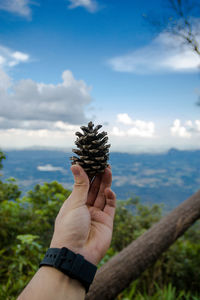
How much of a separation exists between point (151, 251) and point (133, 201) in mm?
3988

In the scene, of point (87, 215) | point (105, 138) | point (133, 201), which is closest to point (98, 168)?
point (105, 138)

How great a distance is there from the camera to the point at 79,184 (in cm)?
181

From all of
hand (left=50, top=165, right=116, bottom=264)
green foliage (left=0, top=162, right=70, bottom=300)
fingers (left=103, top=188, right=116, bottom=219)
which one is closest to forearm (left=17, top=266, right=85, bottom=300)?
hand (left=50, top=165, right=116, bottom=264)

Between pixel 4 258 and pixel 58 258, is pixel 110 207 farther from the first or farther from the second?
pixel 4 258

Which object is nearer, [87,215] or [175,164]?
[87,215]

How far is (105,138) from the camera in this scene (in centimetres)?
189

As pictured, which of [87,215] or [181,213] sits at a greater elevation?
[87,215]

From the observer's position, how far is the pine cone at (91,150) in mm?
1806

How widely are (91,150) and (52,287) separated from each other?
0.96 metres

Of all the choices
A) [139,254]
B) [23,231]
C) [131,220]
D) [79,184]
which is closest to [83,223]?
[79,184]

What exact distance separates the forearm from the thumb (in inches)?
21.4

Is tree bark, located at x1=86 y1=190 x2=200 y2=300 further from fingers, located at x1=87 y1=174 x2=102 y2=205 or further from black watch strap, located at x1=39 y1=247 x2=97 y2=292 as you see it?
black watch strap, located at x1=39 y1=247 x2=97 y2=292

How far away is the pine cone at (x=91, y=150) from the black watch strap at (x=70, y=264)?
63 cm

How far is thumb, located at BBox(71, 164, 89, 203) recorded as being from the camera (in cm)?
175
